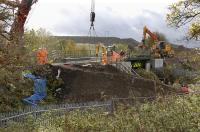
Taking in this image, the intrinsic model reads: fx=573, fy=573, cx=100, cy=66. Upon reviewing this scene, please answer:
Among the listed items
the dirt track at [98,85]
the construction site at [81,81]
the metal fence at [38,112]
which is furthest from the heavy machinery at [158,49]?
the metal fence at [38,112]

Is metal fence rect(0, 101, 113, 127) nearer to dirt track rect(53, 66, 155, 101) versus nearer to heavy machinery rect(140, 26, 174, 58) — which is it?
dirt track rect(53, 66, 155, 101)

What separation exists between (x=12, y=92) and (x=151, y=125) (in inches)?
840

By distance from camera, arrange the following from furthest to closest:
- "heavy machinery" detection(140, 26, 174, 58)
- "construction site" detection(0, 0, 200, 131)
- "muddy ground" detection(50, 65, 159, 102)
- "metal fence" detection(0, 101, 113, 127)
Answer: "heavy machinery" detection(140, 26, 174, 58), "muddy ground" detection(50, 65, 159, 102), "metal fence" detection(0, 101, 113, 127), "construction site" detection(0, 0, 200, 131)

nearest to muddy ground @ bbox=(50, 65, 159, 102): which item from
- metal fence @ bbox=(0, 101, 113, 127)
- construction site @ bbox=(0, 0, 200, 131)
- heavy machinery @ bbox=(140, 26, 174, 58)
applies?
construction site @ bbox=(0, 0, 200, 131)

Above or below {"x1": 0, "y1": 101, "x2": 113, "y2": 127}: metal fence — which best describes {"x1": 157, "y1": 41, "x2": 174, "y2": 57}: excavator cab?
above

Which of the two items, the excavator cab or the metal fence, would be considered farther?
the excavator cab

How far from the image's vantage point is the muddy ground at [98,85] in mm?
39500

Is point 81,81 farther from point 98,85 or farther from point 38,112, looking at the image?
point 38,112

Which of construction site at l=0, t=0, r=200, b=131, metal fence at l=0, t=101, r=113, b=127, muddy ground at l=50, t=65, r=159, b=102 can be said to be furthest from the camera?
muddy ground at l=50, t=65, r=159, b=102

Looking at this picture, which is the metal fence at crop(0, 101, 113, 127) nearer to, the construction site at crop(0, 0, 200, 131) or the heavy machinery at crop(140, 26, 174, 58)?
the construction site at crop(0, 0, 200, 131)

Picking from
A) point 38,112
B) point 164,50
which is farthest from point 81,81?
point 164,50

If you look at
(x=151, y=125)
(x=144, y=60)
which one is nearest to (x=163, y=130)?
(x=151, y=125)

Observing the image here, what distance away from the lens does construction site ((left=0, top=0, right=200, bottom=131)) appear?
20328mm

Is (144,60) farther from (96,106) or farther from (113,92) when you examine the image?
(96,106)
